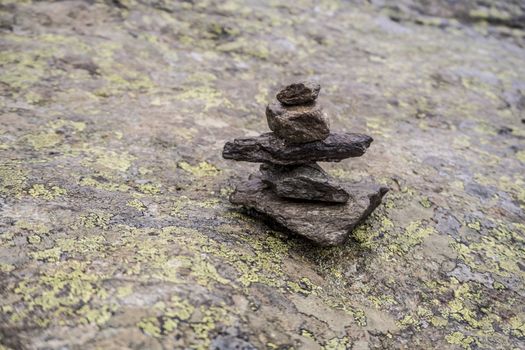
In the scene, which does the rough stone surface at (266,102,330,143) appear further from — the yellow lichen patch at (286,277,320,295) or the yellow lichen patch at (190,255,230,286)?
the yellow lichen patch at (190,255,230,286)

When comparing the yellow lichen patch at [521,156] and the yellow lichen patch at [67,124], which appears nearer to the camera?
the yellow lichen patch at [67,124]

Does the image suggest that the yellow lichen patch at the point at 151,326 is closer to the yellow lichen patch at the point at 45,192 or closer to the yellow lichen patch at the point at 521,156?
the yellow lichen patch at the point at 45,192

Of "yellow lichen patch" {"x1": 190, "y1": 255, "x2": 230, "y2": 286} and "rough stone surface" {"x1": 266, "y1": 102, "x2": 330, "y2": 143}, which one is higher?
"rough stone surface" {"x1": 266, "y1": 102, "x2": 330, "y2": 143}

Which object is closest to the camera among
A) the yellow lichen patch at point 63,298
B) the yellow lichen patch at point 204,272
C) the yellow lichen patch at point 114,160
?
the yellow lichen patch at point 63,298

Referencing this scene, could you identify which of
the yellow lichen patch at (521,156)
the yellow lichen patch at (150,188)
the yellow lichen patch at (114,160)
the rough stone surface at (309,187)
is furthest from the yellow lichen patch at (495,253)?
the yellow lichen patch at (114,160)

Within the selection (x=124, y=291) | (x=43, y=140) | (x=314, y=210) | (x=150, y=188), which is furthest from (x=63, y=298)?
(x=43, y=140)

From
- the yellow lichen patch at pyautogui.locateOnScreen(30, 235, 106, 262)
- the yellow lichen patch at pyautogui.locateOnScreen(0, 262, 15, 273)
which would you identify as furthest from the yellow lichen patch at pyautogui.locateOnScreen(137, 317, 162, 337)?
the yellow lichen patch at pyautogui.locateOnScreen(0, 262, 15, 273)
